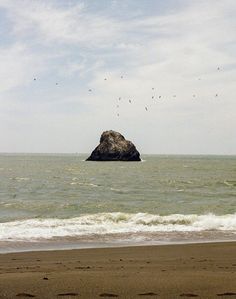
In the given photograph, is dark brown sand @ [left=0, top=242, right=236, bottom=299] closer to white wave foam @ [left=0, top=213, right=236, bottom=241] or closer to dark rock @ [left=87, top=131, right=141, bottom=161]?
white wave foam @ [left=0, top=213, right=236, bottom=241]

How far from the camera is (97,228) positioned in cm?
2022

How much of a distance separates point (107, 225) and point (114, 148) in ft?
495

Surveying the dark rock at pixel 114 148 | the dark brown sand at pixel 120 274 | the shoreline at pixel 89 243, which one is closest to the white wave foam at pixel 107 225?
the shoreline at pixel 89 243

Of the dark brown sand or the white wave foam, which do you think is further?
the white wave foam

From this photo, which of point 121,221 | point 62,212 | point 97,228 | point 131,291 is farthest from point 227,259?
point 62,212

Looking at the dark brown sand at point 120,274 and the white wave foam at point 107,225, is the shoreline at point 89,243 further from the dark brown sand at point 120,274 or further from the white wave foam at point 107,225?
the dark brown sand at point 120,274

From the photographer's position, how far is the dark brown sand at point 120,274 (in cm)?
705

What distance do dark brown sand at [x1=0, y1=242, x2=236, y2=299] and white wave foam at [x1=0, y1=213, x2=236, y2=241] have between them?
5.06 m

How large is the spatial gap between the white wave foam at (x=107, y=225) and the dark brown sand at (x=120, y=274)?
16.6 feet

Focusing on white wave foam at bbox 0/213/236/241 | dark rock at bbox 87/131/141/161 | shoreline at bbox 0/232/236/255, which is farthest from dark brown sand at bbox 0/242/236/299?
dark rock at bbox 87/131/141/161

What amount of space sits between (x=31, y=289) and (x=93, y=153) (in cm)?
17272

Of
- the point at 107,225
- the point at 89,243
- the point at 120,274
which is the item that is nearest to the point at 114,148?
the point at 107,225

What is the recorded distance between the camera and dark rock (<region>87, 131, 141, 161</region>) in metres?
171

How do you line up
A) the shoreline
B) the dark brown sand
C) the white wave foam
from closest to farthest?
the dark brown sand, the shoreline, the white wave foam
